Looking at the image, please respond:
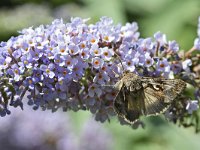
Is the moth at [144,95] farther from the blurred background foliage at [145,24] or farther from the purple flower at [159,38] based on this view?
the blurred background foliage at [145,24]

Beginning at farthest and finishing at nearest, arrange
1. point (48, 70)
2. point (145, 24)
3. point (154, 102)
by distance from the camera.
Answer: point (145, 24) → point (154, 102) → point (48, 70)

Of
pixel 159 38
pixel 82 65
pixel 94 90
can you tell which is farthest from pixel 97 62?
pixel 159 38

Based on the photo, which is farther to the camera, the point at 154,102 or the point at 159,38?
the point at 159,38

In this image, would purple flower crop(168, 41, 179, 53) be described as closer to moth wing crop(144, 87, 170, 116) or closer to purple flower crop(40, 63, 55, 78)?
moth wing crop(144, 87, 170, 116)

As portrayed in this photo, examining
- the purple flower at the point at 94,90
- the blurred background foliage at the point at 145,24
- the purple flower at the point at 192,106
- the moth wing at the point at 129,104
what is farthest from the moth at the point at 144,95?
the blurred background foliage at the point at 145,24

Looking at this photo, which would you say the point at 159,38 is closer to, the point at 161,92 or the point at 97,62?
the point at 161,92

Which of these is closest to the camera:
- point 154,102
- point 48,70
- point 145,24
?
point 48,70
